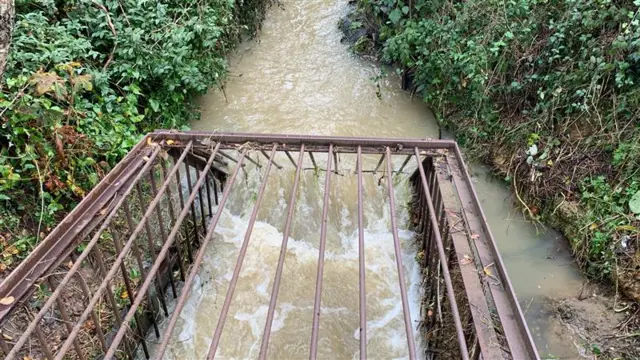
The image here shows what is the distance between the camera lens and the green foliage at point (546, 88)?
3.76m

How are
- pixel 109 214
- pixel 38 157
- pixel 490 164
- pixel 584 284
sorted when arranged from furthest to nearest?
→ pixel 490 164 < pixel 584 284 < pixel 38 157 < pixel 109 214

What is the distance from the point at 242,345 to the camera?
11.9 feet

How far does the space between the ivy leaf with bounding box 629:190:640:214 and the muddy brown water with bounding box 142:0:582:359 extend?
72 cm

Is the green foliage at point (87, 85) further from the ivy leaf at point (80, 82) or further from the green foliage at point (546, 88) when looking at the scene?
the green foliage at point (546, 88)

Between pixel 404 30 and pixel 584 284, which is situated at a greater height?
pixel 404 30

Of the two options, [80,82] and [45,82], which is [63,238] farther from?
[80,82]

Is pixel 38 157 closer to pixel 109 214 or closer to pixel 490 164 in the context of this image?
pixel 109 214

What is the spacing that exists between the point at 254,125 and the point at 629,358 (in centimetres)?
460

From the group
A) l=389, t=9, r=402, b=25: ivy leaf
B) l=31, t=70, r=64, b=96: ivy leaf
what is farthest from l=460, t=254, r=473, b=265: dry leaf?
l=389, t=9, r=402, b=25: ivy leaf

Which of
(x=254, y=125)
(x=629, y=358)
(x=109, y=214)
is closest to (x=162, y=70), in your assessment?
(x=254, y=125)

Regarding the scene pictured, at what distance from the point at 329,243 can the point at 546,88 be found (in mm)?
2807

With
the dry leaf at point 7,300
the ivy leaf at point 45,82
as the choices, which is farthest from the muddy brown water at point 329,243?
the ivy leaf at point 45,82

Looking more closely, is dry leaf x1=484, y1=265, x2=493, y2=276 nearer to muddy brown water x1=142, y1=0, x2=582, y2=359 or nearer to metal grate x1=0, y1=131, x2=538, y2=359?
metal grate x1=0, y1=131, x2=538, y2=359

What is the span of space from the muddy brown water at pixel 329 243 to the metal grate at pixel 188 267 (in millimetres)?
337
